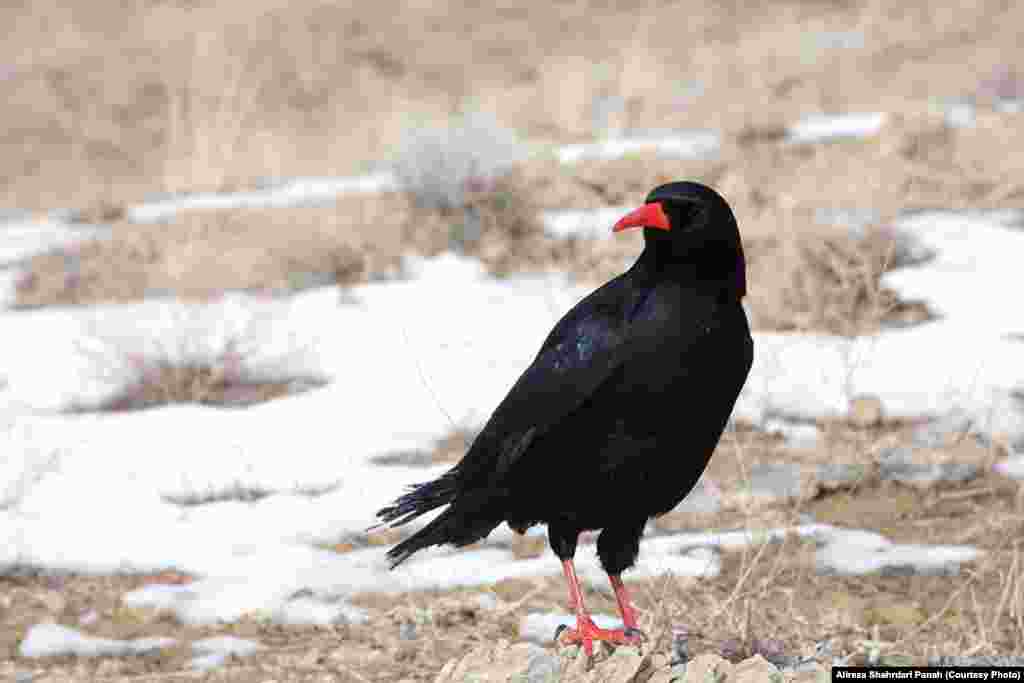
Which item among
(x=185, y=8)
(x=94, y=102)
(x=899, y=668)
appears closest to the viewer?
(x=899, y=668)

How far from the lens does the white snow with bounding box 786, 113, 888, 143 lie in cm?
1039

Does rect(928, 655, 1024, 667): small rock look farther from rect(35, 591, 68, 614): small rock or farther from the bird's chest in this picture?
rect(35, 591, 68, 614): small rock

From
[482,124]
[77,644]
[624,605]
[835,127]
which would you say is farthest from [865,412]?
[835,127]

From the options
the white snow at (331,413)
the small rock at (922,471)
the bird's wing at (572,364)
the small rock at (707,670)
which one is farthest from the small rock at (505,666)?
the small rock at (922,471)

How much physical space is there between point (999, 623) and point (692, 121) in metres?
8.90

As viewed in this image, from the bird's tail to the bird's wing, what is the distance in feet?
0.17

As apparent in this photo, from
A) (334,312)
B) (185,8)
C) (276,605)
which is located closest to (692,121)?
(334,312)

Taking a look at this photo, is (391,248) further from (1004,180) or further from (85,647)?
(85,647)

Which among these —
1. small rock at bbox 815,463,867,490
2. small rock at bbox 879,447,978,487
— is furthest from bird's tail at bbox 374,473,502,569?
small rock at bbox 879,447,978,487

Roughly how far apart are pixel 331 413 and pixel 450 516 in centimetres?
257

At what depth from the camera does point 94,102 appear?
1902 cm

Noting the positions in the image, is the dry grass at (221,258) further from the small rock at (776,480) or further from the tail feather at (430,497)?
the tail feather at (430,497)

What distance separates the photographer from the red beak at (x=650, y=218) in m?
3.01

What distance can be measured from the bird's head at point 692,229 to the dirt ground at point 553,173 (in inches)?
34.6
